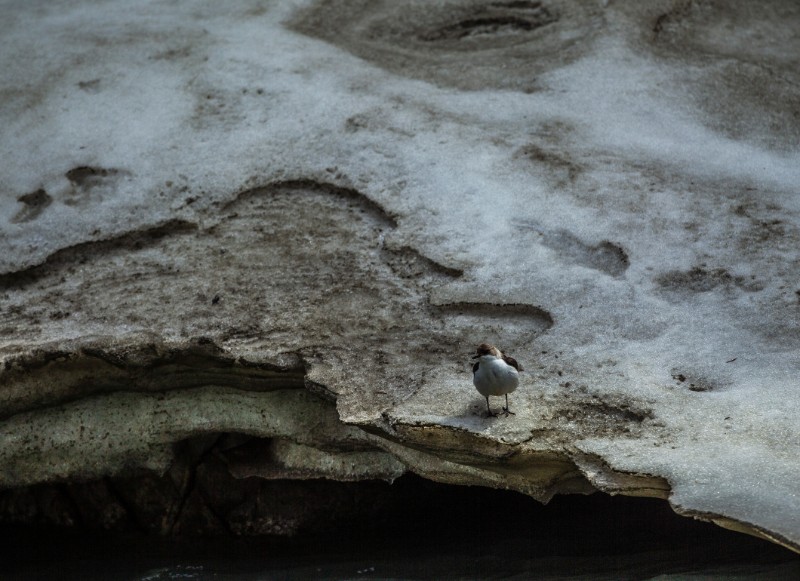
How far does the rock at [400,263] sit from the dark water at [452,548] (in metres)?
0.17

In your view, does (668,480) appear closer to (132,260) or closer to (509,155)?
(509,155)

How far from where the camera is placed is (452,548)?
3.73 meters

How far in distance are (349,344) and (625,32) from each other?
282cm

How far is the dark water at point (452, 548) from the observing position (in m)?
3.47

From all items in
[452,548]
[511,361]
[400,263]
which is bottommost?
[452,548]

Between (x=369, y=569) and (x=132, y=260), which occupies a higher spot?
(x=132, y=260)

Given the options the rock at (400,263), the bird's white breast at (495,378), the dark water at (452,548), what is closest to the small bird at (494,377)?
the bird's white breast at (495,378)

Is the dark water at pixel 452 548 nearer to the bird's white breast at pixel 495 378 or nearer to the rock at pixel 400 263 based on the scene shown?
the rock at pixel 400 263

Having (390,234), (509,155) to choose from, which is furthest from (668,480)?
(509,155)

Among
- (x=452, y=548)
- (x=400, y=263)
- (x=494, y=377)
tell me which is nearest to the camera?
(x=494, y=377)

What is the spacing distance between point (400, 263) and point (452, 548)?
1113 millimetres

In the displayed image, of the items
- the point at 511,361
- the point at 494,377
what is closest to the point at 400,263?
the point at 511,361

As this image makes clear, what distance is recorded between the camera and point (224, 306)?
3.94 m

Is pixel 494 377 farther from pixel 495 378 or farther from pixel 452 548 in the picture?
pixel 452 548
